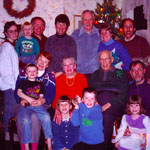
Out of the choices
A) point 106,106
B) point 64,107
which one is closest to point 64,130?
point 64,107

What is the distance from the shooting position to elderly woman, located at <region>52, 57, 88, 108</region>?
3.10 m

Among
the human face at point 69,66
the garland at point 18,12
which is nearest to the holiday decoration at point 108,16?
the garland at point 18,12

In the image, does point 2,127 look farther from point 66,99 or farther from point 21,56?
point 66,99

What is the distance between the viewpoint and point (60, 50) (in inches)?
139

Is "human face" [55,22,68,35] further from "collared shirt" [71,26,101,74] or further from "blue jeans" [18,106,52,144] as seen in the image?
"blue jeans" [18,106,52,144]

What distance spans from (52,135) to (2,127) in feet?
4.10

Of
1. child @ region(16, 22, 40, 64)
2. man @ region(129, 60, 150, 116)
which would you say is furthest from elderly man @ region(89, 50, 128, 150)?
child @ region(16, 22, 40, 64)

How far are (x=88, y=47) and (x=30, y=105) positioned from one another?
4.69 ft

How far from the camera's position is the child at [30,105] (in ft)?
8.93

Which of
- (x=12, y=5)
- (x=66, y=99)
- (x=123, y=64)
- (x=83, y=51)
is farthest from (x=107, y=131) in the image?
(x=12, y=5)

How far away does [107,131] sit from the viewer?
2797mm

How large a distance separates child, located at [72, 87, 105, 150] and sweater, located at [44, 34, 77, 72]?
1017 mm

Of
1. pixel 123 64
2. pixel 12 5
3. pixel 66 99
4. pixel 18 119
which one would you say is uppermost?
pixel 12 5

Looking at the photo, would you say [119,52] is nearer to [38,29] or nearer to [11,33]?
[38,29]
